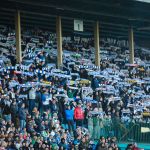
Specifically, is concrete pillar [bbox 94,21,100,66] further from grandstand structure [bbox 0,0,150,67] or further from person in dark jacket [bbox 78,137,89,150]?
person in dark jacket [bbox 78,137,89,150]

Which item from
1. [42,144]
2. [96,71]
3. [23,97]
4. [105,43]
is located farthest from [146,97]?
[42,144]

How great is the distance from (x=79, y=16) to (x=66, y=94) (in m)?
5.89

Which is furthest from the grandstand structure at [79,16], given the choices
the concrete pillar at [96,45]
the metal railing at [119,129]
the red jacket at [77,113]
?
the metal railing at [119,129]

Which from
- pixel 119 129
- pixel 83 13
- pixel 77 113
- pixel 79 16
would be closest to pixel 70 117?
pixel 77 113

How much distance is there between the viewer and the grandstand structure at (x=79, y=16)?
29.3 m

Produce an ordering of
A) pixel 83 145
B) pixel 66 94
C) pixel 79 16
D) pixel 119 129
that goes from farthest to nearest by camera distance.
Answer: pixel 79 16 < pixel 66 94 < pixel 119 129 < pixel 83 145

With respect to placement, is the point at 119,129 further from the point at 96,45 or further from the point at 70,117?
the point at 96,45

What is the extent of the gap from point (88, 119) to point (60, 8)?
20.0ft

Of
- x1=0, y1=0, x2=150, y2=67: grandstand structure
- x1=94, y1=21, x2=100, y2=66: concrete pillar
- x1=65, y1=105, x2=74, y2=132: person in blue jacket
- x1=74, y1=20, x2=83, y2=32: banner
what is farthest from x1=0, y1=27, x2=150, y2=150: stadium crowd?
x1=74, y1=20, x2=83, y2=32: banner

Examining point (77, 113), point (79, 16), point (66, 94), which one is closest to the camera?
point (77, 113)

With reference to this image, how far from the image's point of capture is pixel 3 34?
3120 centimetres

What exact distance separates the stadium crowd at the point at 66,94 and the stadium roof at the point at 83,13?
2.82ft

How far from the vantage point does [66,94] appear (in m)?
27.6

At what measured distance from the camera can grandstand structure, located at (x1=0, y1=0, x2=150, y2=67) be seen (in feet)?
96.1
